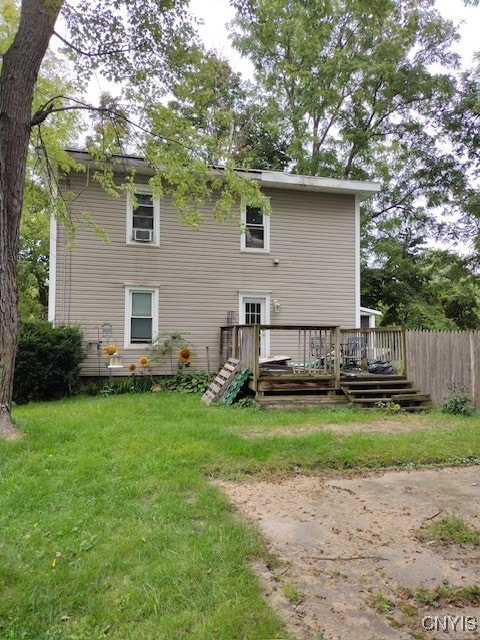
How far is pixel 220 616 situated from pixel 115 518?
55.2 inches

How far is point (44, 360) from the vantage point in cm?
938

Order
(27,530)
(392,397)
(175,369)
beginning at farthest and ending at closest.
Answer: (175,369)
(392,397)
(27,530)

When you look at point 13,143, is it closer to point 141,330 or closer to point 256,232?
point 141,330

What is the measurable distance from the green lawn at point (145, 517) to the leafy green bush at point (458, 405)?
→ 1110mm

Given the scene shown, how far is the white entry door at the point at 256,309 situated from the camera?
11727mm

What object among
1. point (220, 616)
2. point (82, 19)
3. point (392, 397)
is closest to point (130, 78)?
point (82, 19)

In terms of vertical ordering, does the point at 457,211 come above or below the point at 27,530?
above

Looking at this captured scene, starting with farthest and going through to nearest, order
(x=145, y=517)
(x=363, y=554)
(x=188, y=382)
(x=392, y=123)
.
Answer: (x=392, y=123), (x=188, y=382), (x=145, y=517), (x=363, y=554)

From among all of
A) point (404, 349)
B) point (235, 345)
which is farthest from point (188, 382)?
point (404, 349)

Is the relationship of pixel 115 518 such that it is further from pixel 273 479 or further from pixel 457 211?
pixel 457 211

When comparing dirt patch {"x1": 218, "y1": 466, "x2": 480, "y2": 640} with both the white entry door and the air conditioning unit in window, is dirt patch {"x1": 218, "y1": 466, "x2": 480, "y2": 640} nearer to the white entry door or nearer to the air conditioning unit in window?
the white entry door

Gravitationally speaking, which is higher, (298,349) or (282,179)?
(282,179)

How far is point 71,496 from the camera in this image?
142 inches

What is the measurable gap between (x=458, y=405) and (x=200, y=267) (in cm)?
707
